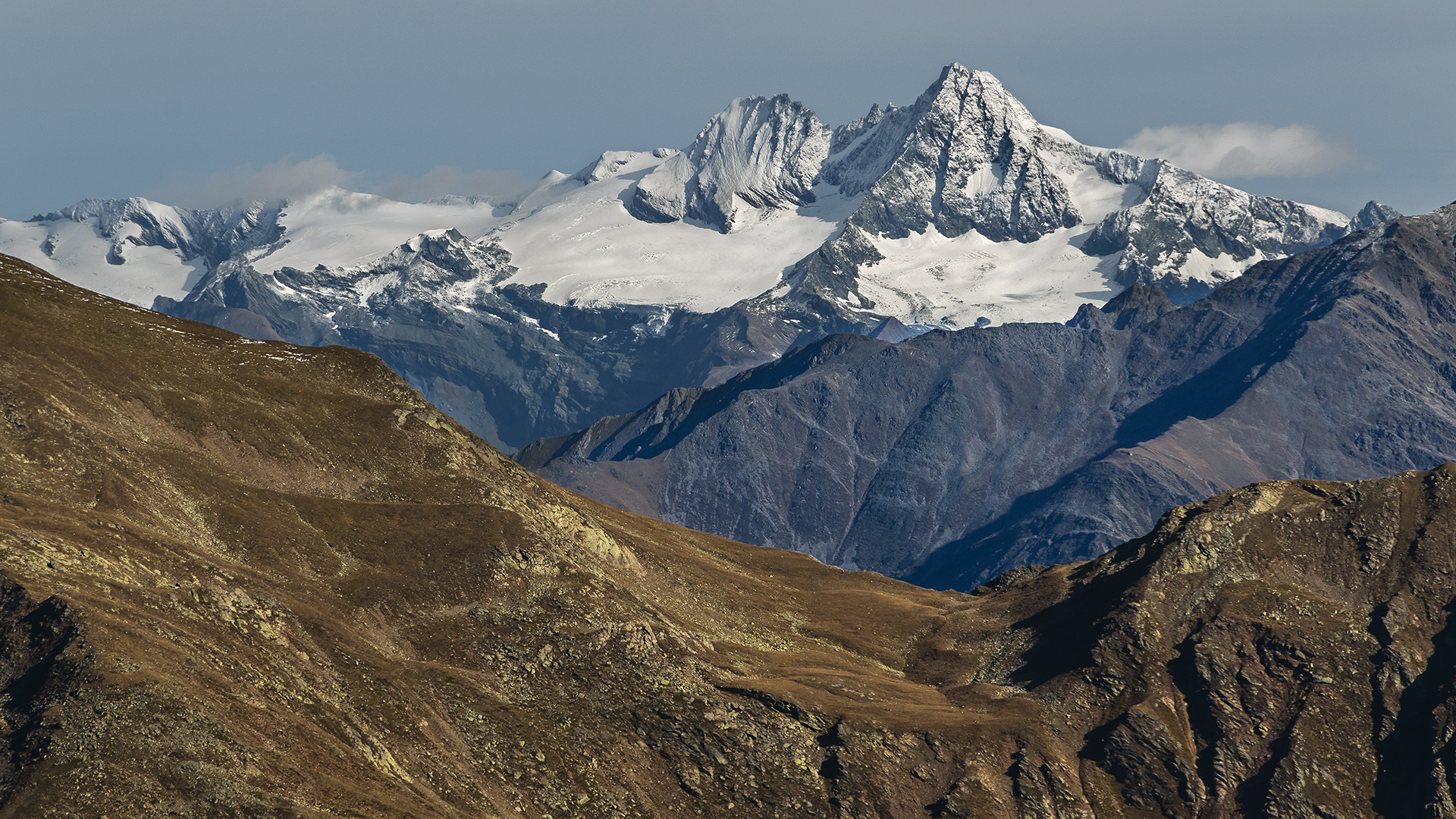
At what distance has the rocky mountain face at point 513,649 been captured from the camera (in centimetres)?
10988

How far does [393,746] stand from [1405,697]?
115 meters

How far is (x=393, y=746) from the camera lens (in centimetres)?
12312

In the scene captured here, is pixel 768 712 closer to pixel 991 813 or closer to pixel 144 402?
pixel 991 813

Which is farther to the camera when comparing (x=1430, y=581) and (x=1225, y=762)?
(x=1430, y=581)

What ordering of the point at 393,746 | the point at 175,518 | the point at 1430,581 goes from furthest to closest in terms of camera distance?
the point at 1430,581, the point at 175,518, the point at 393,746

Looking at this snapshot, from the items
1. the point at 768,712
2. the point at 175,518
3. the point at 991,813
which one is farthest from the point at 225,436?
the point at 991,813

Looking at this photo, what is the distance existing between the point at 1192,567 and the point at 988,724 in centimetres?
4580

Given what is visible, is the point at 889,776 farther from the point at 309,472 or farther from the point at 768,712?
the point at 309,472

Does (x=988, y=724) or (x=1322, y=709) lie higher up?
(x=1322, y=709)

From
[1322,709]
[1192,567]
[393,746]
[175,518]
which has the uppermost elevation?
[1192,567]

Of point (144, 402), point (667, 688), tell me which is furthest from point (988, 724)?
point (144, 402)

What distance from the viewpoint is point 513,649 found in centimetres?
14600

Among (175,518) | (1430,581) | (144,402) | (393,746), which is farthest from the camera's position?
(1430,581)

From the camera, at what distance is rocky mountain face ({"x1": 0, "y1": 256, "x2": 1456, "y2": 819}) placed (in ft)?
360
